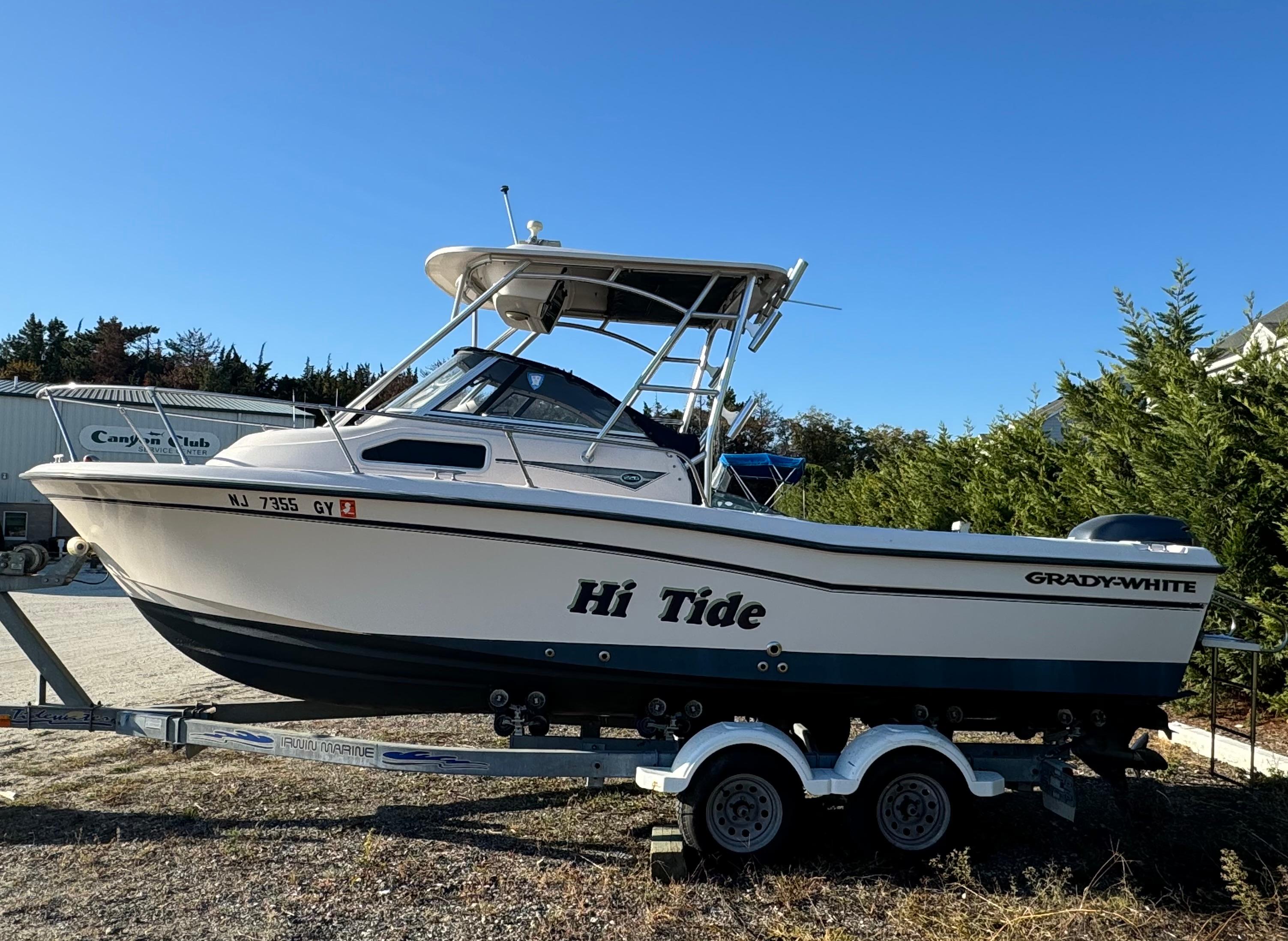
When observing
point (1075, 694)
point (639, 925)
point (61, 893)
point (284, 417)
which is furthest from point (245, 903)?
point (284, 417)

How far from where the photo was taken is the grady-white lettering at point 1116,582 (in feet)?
13.5

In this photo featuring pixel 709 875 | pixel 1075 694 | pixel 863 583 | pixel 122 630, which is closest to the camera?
pixel 709 875

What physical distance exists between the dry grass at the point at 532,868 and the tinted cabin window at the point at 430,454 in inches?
69.7

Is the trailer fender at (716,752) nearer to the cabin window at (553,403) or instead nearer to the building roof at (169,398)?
the cabin window at (553,403)

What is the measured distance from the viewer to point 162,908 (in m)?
3.33

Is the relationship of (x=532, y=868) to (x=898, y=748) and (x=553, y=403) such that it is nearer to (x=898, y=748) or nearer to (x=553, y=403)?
(x=898, y=748)

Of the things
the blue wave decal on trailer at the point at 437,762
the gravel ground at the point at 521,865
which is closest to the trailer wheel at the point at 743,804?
the gravel ground at the point at 521,865

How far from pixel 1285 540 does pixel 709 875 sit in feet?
15.7

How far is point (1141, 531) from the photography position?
440cm

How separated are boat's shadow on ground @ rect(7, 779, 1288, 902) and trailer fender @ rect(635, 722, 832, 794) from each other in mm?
404

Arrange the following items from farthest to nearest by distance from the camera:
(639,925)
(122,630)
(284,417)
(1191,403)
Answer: (284,417)
(122,630)
(1191,403)
(639,925)

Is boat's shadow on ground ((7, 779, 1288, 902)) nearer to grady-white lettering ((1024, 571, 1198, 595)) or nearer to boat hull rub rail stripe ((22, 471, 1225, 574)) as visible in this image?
grady-white lettering ((1024, 571, 1198, 595))

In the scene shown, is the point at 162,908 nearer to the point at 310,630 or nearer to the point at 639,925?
the point at 310,630

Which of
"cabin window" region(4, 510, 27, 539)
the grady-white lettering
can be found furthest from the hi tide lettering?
"cabin window" region(4, 510, 27, 539)
